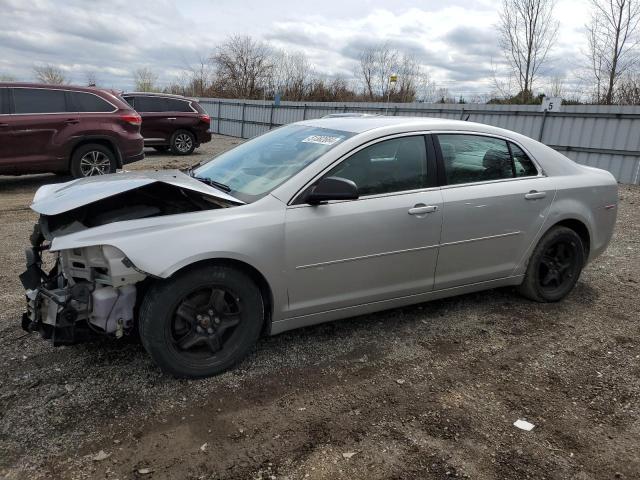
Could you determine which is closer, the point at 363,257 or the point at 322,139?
the point at 363,257

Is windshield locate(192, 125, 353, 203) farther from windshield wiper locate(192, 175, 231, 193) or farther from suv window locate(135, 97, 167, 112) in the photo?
suv window locate(135, 97, 167, 112)

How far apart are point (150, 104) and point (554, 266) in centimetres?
1322

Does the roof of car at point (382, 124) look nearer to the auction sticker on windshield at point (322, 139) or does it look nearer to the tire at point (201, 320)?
the auction sticker on windshield at point (322, 139)

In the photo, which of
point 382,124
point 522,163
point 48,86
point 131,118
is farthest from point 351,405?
point 48,86

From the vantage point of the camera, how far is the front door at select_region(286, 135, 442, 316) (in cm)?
328

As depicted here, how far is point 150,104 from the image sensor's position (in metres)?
14.9

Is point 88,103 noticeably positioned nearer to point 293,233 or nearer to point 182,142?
point 182,142

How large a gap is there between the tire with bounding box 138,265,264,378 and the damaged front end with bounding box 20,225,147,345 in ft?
0.47

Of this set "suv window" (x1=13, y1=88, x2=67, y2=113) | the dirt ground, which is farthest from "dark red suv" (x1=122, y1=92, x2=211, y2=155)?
the dirt ground

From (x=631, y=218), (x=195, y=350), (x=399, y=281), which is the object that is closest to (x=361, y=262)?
(x=399, y=281)

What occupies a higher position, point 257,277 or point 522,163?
point 522,163

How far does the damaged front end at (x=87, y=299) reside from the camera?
2.82 m

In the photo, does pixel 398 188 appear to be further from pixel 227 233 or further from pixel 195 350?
pixel 195 350

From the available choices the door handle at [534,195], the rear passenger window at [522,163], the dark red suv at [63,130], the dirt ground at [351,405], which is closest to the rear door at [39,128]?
the dark red suv at [63,130]
